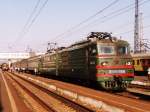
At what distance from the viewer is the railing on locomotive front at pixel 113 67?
75.6 feet

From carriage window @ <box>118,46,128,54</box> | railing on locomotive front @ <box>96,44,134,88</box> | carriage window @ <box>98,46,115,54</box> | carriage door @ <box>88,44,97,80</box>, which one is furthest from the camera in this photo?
carriage door @ <box>88,44,97,80</box>

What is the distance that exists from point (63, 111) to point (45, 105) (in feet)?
8.62

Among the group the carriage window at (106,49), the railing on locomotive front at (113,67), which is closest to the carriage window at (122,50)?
the railing on locomotive front at (113,67)

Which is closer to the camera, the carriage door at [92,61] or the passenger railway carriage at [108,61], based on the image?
the passenger railway carriage at [108,61]

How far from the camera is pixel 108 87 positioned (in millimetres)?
23453

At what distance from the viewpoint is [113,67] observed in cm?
2317

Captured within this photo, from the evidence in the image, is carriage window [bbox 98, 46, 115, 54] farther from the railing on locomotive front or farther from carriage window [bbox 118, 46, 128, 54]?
carriage window [bbox 118, 46, 128, 54]

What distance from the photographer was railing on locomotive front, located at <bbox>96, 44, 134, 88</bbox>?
23047 mm

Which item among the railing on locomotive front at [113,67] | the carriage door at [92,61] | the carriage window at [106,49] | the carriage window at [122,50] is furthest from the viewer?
the carriage door at [92,61]

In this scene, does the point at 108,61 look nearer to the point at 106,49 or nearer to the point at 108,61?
the point at 108,61

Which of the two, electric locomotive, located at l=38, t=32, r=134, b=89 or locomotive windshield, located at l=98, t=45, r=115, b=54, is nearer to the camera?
electric locomotive, located at l=38, t=32, r=134, b=89

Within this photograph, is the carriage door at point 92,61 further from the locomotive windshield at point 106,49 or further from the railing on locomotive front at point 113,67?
the railing on locomotive front at point 113,67

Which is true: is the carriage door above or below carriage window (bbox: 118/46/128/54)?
below

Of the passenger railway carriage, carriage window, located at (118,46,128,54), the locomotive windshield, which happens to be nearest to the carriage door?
the passenger railway carriage
